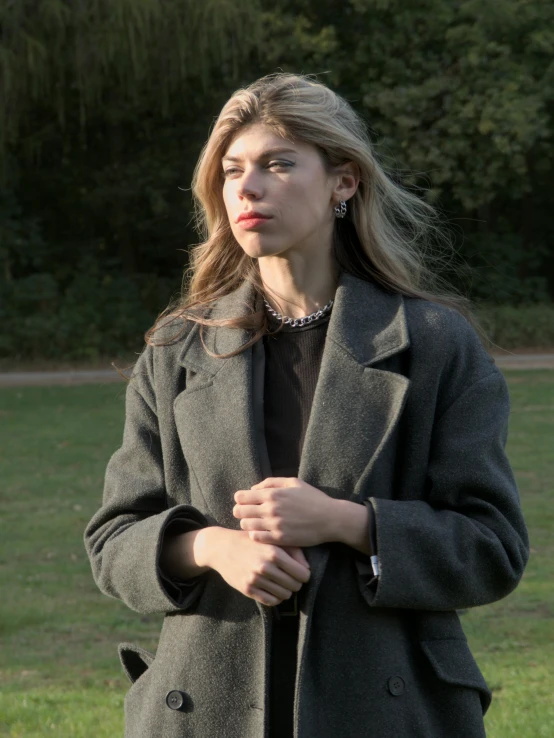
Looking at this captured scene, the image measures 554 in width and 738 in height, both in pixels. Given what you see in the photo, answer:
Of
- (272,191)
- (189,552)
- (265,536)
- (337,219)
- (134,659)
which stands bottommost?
(134,659)

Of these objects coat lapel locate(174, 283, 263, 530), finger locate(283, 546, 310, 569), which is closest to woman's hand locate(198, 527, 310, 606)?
finger locate(283, 546, 310, 569)

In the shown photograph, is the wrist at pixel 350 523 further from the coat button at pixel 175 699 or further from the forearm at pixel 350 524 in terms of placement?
the coat button at pixel 175 699

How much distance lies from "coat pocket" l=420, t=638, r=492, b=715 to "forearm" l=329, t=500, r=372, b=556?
22 cm

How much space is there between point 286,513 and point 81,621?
452 cm

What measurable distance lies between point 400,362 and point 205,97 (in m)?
21.6

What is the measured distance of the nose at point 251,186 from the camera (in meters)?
2.17

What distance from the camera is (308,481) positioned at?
2.06m

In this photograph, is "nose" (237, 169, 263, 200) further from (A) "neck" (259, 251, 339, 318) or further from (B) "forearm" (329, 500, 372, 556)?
(B) "forearm" (329, 500, 372, 556)

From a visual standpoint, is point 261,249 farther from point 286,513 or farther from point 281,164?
point 286,513

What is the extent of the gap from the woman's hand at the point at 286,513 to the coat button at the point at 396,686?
272 mm

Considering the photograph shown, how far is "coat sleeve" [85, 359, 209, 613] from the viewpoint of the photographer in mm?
2117

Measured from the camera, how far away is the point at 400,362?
86.4 inches

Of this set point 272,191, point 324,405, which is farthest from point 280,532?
point 272,191

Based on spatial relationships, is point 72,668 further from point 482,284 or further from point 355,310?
point 482,284
